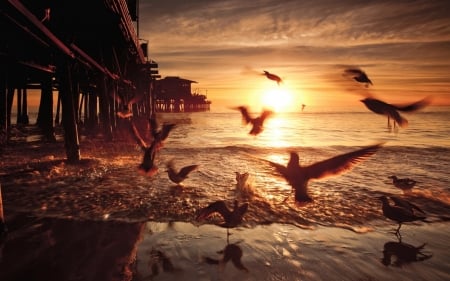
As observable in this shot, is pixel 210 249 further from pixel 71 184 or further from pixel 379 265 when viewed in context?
pixel 71 184

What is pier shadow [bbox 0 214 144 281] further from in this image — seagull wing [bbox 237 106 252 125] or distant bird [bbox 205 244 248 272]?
seagull wing [bbox 237 106 252 125]

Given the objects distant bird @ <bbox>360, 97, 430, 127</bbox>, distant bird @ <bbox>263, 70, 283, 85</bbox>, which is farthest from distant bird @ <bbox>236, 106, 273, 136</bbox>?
distant bird @ <bbox>360, 97, 430, 127</bbox>

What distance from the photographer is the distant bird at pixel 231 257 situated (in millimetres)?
3804

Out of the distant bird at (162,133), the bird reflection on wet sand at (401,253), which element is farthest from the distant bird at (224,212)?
the distant bird at (162,133)

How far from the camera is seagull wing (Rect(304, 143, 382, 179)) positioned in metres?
4.36

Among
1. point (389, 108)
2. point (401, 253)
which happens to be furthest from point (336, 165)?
point (401, 253)

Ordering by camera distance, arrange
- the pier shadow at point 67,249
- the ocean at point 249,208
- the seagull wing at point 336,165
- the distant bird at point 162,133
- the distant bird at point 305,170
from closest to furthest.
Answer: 1. the pier shadow at point 67,249
2. the ocean at point 249,208
3. the seagull wing at point 336,165
4. the distant bird at point 305,170
5. the distant bird at point 162,133

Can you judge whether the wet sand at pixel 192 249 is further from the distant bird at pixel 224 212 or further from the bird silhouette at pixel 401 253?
the distant bird at pixel 224 212

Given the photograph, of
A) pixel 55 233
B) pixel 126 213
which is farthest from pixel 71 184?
pixel 55 233

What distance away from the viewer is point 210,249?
13.7 feet

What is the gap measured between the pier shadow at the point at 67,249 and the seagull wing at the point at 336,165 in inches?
106

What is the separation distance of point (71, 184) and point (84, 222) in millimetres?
2647

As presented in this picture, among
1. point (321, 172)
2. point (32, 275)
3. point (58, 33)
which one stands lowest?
point (32, 275)

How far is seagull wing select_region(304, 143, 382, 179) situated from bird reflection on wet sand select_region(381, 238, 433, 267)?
1171 millimetres
